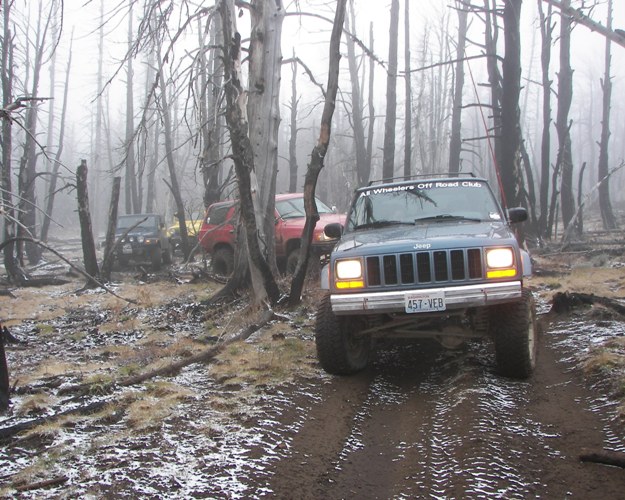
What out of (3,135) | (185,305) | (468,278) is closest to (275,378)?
(468,278)

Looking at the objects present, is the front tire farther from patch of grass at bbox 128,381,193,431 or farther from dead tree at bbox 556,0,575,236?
dead tree at bbox 556,0,575,236

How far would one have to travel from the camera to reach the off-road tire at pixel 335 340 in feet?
17.5

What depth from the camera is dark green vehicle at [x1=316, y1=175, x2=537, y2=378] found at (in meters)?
4.84

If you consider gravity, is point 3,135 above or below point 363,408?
above

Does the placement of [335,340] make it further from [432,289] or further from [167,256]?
[167,256]

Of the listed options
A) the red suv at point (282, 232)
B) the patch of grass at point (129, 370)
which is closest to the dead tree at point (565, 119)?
the red suv at point (282, 232)

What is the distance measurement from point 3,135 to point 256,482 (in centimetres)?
1506

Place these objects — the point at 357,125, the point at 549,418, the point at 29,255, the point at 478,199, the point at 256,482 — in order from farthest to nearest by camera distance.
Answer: the point at 357,125 → the point at 29,255 → the point at 478,199 → the point at 549,418 → the point at 256,482

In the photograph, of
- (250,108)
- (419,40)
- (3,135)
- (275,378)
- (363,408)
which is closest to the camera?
(363,408)

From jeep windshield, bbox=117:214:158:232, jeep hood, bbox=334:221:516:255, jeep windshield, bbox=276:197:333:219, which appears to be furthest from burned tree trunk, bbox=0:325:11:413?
jeep windshield, bbox=117:214:158:232

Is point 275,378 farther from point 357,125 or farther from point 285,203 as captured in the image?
point 357,125

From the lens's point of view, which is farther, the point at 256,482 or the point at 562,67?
the point at 562,67

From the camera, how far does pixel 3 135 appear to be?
15.4 metres

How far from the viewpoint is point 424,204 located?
6105 mm
